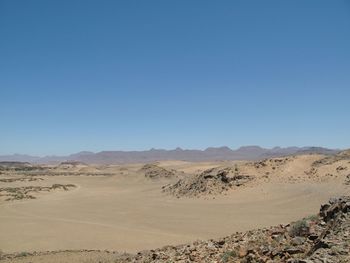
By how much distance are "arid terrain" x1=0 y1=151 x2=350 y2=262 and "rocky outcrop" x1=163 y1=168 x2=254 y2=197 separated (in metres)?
0.09

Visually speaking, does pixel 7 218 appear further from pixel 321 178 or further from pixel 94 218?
pixel 321 178

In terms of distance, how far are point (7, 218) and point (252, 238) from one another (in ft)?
81.8

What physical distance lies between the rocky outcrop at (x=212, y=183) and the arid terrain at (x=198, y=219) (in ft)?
0.29

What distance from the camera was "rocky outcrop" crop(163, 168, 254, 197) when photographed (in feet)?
126

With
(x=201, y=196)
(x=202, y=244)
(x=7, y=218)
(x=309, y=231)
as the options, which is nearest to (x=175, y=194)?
(x=201, y=196)

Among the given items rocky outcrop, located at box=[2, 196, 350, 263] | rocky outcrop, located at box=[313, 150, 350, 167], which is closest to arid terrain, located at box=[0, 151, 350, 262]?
rocky outcrop, located at box=[2, 196, 350, 263]

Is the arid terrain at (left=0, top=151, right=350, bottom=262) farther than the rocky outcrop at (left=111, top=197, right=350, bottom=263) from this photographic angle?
Yes

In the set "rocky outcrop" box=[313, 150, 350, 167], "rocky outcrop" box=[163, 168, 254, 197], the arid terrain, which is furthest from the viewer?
"rocky outcrop" box=[163, 168, 254, 197]

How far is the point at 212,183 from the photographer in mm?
Result: 40094

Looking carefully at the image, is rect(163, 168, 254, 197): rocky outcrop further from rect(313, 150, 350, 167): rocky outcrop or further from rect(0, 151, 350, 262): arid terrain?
rect(313, 150, 350, 167): rocky outcrop

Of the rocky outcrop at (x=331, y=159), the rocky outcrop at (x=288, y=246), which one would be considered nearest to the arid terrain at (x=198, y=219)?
the rocky outcrop at (x=288, y=246)

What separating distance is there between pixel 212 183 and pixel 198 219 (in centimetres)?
1152

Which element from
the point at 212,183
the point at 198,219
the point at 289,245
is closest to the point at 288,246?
the point at 289,245

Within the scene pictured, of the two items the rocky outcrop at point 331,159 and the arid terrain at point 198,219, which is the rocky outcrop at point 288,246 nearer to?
the arid terrain at point 198,219
